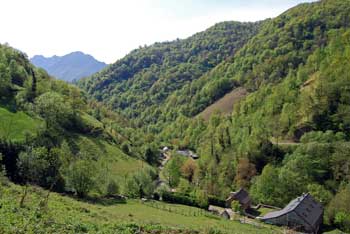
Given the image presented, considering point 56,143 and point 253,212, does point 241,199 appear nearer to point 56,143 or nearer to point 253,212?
point 253,212

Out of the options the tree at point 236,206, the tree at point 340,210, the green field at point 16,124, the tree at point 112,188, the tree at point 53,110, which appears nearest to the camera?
the tree at point 340,210

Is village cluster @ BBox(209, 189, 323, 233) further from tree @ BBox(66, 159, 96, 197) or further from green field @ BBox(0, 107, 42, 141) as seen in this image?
green field @ BBox(0, 107, 42, 141)

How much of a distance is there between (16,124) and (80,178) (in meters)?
25.6

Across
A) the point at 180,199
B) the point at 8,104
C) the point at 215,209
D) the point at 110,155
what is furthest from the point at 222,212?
the point at 8,104

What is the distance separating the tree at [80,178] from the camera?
4694 cm

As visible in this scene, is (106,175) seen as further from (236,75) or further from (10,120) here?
(236,75)

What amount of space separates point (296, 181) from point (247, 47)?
465 feet

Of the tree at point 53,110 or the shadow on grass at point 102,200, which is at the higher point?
the tree at point 53,110

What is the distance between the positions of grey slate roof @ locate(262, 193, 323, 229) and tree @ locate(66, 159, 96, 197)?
25.3 meters

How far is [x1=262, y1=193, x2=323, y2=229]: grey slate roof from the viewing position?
2079 inches

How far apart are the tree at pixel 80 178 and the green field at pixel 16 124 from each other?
16.3 m

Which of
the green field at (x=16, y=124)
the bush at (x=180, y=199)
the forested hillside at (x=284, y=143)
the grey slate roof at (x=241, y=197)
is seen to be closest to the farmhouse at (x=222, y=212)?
the bush at (x=180, y=199)

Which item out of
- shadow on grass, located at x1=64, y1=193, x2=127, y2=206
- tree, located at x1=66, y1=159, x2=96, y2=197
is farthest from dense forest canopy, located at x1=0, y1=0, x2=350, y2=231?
shadow on grass, located at x1=64, y1=193, x2=127, y2=206

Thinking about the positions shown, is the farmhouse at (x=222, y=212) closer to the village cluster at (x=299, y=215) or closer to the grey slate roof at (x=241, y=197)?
the village cluster at (x=299, y=215)
